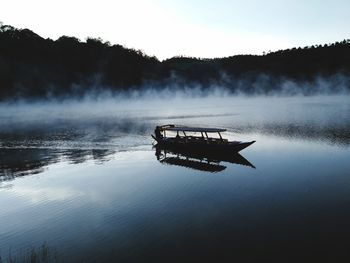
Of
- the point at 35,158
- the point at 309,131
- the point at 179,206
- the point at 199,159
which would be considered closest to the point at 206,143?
the point at 199,159

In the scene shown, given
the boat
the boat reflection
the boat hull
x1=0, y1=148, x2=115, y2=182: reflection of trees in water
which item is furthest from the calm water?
the boat

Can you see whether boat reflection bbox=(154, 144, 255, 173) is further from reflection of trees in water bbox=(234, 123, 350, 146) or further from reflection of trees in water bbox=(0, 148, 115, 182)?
reflection of trees in water bbox=(234, 123, 350, 146)

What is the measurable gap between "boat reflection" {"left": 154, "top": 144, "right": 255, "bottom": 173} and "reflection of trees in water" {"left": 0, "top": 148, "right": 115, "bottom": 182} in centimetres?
798

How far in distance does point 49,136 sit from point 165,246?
54304mm

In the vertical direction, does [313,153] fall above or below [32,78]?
below

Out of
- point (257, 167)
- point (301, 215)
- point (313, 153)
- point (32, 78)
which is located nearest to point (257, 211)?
point (301, 215)

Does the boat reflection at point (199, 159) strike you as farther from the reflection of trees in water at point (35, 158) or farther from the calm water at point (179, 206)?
the reflection of trees in water at point (35, 158)

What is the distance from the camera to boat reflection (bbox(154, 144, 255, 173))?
36.3m

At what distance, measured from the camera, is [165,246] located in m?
18.0

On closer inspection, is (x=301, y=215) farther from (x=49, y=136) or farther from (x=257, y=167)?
(x=49, y=136)

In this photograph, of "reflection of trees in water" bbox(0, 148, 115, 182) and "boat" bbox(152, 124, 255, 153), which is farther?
"boat" bbox(152, 124, 255, 153)

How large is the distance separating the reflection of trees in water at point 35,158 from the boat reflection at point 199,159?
7977mm

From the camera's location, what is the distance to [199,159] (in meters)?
40.5

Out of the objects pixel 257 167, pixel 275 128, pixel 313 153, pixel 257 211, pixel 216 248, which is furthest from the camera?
pixel 275 128
